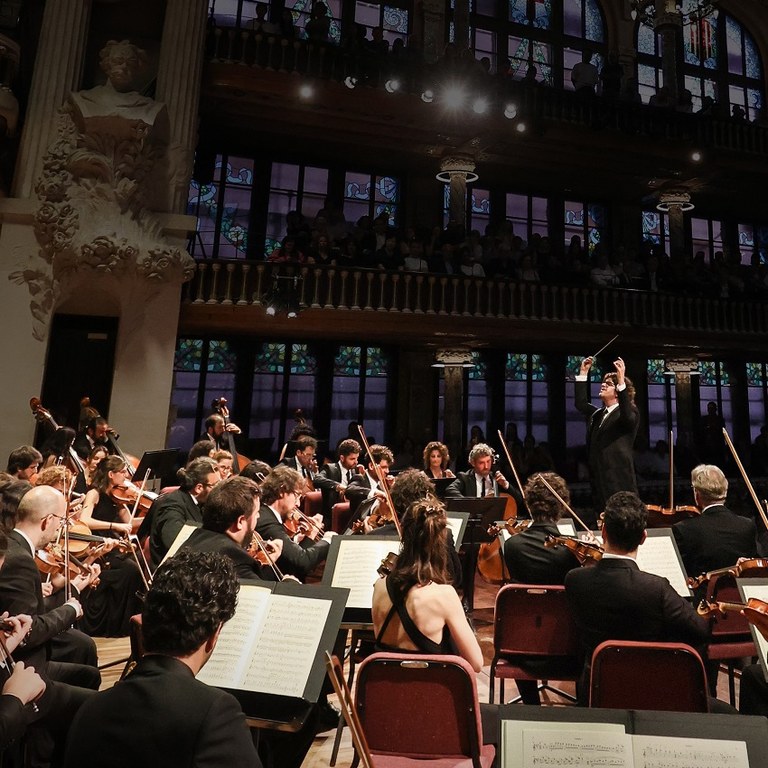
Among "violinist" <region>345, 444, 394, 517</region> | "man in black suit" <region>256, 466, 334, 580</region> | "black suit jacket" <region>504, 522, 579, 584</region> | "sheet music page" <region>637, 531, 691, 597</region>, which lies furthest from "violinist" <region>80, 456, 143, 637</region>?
"sheet music page" <region>637, 531, 691, 597</region>

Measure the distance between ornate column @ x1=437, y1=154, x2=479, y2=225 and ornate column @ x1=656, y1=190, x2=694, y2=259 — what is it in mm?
4436

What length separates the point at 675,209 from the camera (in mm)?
13711

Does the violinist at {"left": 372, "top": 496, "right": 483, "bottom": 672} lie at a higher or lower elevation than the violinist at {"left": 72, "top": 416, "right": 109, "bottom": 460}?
lower

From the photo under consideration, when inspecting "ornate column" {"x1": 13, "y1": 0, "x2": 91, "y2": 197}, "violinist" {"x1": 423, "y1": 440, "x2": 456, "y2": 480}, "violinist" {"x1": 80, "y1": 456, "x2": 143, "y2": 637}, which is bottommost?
"violinist" {"x1": 80, "y1": 456, "x2": 143, "y2": 637}

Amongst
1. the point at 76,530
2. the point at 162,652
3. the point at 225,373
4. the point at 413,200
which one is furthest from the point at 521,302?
the point at 162,652

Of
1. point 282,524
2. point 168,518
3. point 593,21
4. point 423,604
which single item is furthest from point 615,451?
point 593,21

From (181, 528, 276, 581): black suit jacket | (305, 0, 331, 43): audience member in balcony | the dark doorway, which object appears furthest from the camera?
(305, 0, 331, 43): audience member in balcony

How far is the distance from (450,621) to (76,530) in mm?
3292

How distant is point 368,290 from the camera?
10016 mm

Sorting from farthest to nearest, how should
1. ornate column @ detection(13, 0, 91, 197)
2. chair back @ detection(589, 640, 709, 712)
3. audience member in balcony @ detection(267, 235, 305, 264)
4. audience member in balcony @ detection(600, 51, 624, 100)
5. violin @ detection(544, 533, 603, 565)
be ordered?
audience member in balcony @ detection(600, 51, 624, 100), audience member in balcony @ detection(267, 235, 305, 264), ornate column @ detection(13, 0, 91, 197), violin @ detection(544, 533, 603, 565), chair back @ detection(589, 640, 709, 712)

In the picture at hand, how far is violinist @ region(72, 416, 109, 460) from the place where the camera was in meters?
6.70

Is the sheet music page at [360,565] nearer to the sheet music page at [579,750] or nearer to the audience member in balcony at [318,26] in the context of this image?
the sheet music page at [579,750]

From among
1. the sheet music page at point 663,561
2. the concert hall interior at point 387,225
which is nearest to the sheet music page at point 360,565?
the sheet music page at point 663,561

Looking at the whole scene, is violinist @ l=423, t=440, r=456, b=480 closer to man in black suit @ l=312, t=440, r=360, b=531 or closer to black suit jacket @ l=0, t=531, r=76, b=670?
man in black suit @ l=312, t=440, r=360, b=531
